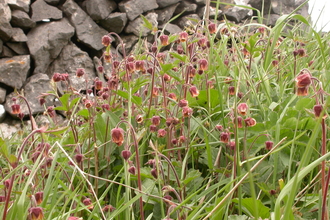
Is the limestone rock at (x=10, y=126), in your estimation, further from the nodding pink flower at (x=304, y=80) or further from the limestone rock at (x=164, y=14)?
the nodding pink flower at (x=304, y=80)

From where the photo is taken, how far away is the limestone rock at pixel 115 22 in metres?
5.39

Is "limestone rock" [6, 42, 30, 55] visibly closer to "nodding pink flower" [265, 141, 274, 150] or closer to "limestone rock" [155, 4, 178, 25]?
"limestone rock" [155, 4, 178, 25]

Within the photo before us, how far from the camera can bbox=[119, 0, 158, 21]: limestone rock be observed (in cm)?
556

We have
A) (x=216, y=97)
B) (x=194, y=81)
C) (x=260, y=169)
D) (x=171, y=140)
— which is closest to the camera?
(x=260, y=169)

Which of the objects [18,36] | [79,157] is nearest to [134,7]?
[18,36]

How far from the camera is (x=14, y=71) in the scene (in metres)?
4.62

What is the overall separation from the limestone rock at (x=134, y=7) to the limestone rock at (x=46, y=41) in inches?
38.0

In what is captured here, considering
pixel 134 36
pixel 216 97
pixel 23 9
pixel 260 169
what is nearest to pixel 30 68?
pixel 23 9

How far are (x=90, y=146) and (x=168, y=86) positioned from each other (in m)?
0.57

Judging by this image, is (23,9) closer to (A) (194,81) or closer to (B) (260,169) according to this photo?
(A) (194,81)

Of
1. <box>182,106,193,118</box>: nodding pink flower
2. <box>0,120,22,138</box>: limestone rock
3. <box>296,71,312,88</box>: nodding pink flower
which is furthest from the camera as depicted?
<box>0,120,22,138</box>: limestone rock

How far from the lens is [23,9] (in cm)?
487

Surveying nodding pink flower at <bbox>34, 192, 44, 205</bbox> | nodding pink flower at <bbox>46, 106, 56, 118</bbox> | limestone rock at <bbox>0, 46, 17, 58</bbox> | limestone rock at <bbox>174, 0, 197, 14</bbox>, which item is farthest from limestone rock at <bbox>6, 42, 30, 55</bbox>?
nodding pink flower at <bbox>34, 192, 44, 205</bbox>

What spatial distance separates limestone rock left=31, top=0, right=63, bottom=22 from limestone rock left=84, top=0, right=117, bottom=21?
454mm
